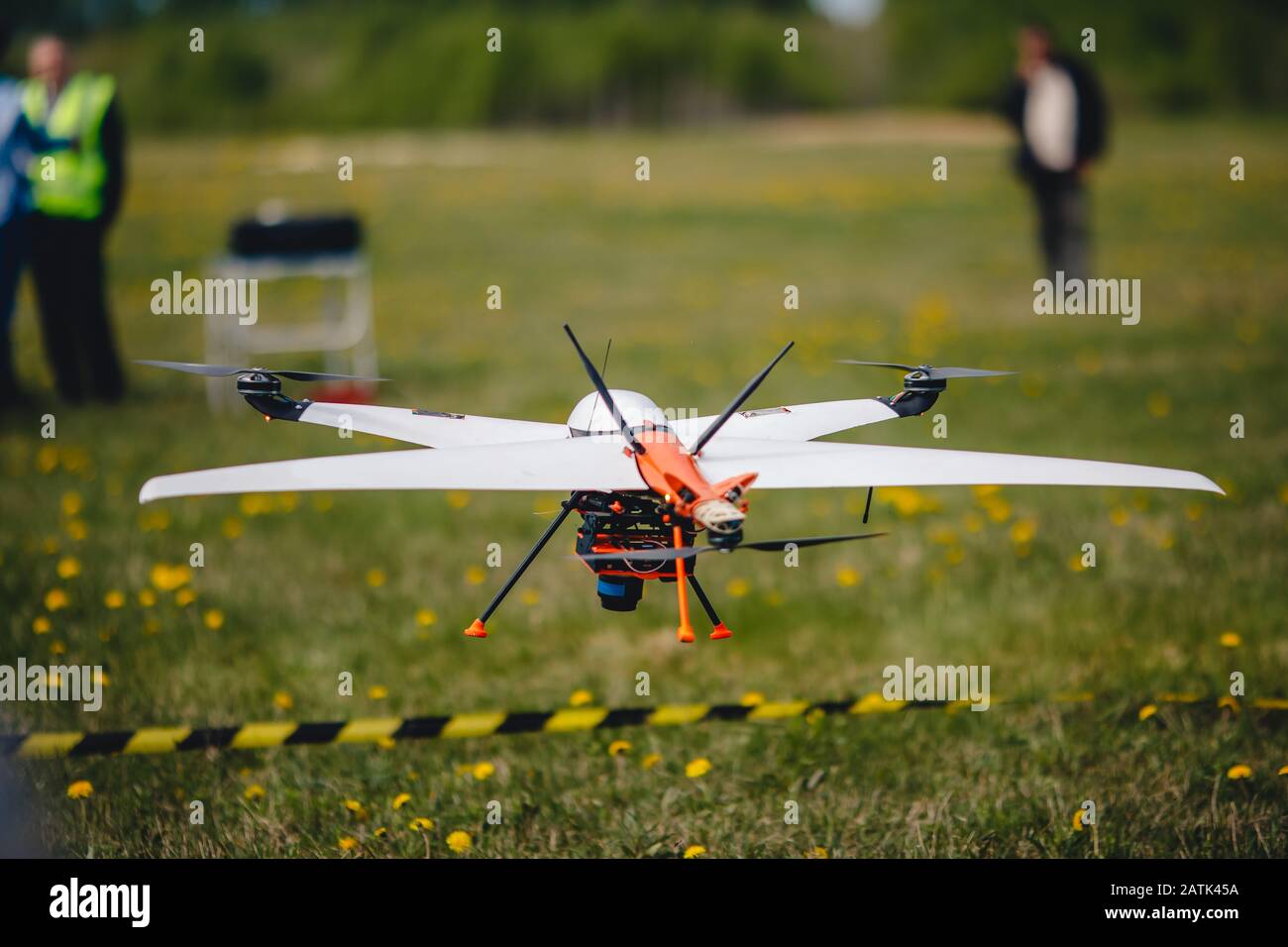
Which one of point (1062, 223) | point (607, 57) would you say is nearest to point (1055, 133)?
point (1062, 223)

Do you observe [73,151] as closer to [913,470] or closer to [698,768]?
[698,768]

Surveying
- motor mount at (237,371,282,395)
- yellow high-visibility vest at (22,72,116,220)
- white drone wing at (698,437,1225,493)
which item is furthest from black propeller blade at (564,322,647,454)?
yellow high-visibility vest at (22,72,116,220)

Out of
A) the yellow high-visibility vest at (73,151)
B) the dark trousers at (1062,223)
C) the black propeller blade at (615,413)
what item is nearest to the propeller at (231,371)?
the black propeller blade at (615,413)

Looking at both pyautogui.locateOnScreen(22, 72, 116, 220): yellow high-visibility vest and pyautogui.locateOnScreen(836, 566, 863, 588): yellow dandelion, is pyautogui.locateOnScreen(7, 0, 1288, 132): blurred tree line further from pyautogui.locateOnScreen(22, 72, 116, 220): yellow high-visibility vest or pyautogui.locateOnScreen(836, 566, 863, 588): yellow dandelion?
pyautogui.locateOnScreen(22, 72, 116, 220): yellow high-visibility vest

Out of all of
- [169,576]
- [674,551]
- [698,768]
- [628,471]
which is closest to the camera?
[674,551]
